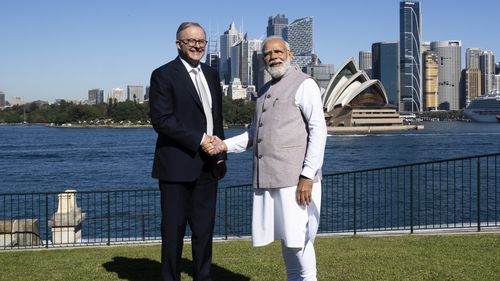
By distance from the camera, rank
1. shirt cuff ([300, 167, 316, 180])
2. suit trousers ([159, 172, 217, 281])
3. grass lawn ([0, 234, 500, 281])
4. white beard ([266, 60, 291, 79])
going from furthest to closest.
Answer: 1. grass lawn ([0, 234, 500, 281])
2. suit trousers ([159, 172, 217, 281])
3. white beard ([266, 60, 291, 79])
4. shirt cuff ([300, 167, 316, 180])

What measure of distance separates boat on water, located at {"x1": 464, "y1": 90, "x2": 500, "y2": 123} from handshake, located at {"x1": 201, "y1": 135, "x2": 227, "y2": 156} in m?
140

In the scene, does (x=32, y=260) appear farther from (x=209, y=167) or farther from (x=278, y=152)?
(x=278, y=152)

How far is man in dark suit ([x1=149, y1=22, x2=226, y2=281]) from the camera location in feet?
11.4

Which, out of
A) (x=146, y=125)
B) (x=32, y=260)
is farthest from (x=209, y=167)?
(x=146, y=125)

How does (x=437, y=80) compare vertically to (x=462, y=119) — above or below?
above

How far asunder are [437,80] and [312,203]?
207m

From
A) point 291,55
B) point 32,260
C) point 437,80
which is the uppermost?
point 437,80

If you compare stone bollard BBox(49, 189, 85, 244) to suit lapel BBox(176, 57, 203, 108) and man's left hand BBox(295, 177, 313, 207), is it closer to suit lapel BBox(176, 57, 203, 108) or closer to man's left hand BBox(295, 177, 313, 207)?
suit lapel BBox(176, 57, 203, 108)

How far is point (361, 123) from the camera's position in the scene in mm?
101000

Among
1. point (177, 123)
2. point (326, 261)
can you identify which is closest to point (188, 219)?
point (177, 123)

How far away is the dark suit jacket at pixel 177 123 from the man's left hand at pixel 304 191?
0.63m

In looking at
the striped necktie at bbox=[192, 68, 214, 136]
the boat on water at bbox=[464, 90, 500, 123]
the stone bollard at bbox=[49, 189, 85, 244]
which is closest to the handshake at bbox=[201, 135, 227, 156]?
the striped necktie at bbox=[192, 68, 214, 136]

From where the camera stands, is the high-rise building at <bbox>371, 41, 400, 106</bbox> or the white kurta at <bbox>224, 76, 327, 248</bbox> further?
the high-rise building at <bbox>371, 41, 400, 106</bbox>

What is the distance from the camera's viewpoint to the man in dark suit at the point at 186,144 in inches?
137
